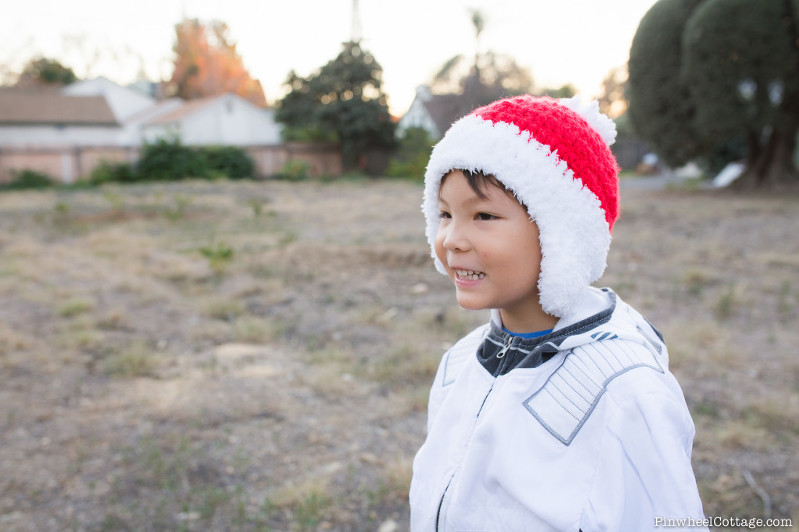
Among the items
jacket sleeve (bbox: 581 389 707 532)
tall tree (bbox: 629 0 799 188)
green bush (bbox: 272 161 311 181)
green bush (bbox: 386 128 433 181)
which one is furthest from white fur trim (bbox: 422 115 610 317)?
green bush (bbox: 272 161 311 181)

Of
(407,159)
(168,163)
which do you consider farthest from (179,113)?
(407,159)

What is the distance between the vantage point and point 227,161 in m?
25.5

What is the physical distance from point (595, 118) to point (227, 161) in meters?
25.7

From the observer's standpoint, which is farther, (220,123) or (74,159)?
(220,123)

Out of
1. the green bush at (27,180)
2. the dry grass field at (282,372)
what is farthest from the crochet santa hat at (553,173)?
the green bush at (27,180)

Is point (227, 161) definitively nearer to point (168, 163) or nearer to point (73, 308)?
point (168, 163)

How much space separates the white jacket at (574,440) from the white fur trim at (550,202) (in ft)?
0.31

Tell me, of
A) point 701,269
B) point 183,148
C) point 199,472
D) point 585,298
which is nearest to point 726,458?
point 585,298

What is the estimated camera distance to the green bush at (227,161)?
25172 mm

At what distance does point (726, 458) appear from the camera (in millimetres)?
2801

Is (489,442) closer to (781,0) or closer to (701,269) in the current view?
(701,269)

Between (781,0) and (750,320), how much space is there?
38.3 ft

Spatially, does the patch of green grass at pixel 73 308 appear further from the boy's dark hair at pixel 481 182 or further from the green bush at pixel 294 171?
the green bush at pixel 294 171

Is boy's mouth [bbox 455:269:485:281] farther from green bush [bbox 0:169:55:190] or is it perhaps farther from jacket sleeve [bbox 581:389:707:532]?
green bush [bbox 0:169:55:190]
